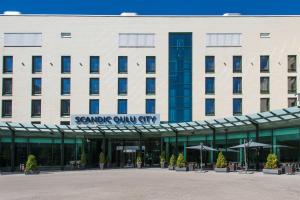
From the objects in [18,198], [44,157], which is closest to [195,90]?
[44,157]

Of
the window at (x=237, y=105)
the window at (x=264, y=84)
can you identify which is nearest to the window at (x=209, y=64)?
the window at (x=237, y=105)

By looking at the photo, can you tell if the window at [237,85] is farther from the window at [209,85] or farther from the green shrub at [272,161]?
the green shrub at [272,161]

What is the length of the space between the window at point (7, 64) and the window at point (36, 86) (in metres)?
Result: 2.61

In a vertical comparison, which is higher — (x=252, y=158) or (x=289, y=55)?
(x=289, y=55)

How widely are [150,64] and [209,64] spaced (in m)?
5.94

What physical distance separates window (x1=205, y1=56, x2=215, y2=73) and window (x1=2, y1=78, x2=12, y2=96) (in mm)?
19858

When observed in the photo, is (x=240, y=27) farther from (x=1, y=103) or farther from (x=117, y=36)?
(x=1, y=103)

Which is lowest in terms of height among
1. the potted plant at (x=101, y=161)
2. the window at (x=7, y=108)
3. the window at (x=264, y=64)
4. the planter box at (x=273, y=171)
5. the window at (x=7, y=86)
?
the potted plant at (x=101, y=161)

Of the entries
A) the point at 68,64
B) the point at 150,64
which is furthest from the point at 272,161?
the point at 68,64

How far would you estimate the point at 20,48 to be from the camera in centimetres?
5288

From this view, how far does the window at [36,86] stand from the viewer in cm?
5281

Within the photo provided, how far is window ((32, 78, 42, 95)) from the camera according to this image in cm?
5281

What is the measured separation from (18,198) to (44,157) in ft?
104

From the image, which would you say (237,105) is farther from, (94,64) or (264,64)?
(94,64)
